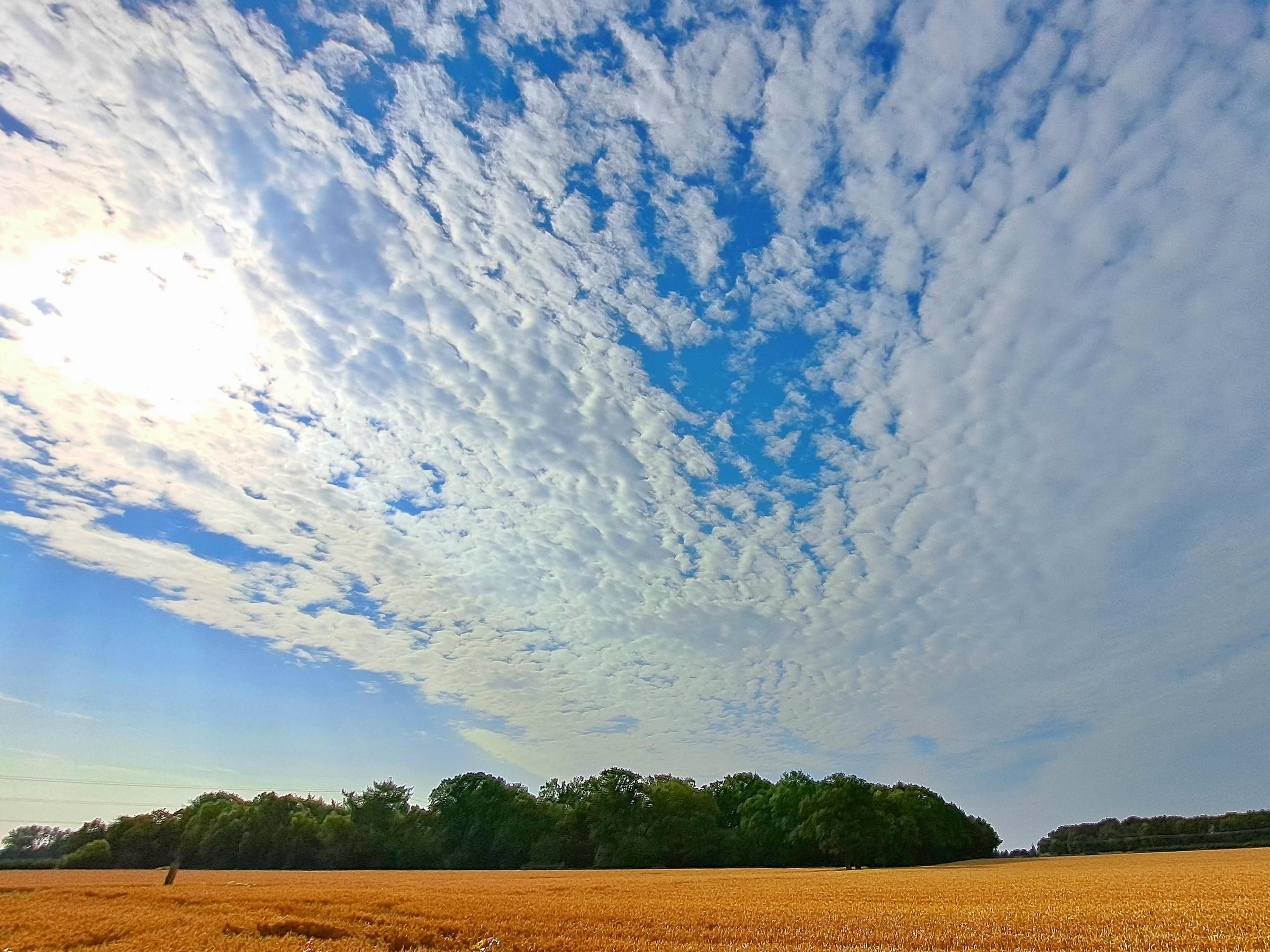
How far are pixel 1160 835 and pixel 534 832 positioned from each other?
132564 millimetres

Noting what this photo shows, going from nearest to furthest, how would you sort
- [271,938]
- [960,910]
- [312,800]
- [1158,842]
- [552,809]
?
[271,938], [960,910], [552,809], [312,800], [1158,842]

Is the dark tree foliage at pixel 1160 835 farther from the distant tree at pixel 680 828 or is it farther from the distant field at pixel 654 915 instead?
the distant field at pixel 654 915

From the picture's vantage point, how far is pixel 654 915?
2070 cm

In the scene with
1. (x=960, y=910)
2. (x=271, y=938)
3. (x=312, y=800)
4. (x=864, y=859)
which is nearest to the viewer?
(x=271, y=938)

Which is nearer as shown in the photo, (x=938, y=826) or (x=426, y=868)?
(x=426, y=868)

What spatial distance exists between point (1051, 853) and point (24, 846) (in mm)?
199935

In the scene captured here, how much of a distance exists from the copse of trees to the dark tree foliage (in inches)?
2502

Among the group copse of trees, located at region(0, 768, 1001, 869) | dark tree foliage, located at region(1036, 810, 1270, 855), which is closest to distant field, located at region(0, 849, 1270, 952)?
copse of trees, located at region(0, 768, 1001, 869)

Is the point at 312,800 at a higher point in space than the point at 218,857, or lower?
higher

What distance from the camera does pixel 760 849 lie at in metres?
85.4

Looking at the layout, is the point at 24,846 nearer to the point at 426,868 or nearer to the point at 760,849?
the point at 426,868

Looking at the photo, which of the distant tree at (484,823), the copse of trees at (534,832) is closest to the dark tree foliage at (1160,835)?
the copse of trees at (534,832)

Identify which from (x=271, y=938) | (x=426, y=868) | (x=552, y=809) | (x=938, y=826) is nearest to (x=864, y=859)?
(x=938, y=826)

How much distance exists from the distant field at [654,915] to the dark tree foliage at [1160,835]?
11933 cm
